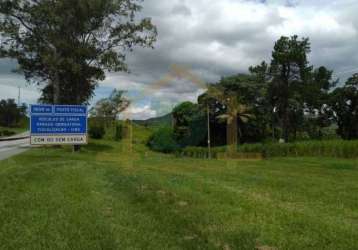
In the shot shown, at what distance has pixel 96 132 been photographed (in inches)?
2677

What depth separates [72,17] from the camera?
111 feet

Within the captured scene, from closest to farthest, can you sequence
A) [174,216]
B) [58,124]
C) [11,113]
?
1. [174,216]
2. [58,124]
3. [11,113]

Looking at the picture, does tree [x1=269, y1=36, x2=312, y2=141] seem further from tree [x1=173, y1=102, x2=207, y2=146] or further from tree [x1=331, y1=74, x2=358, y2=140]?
tree [x1=173, y1=102, x2=207, y2=146]

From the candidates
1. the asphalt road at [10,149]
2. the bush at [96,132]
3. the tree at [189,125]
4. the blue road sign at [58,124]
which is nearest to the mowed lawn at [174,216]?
the blue road sign at [58,124]

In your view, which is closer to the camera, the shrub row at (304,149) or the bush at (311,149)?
the bush at (311,149)

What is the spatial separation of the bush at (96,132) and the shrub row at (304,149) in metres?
22.6

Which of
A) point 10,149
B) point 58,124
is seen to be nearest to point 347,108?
point 10,149

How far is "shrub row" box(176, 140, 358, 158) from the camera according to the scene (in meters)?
36.0

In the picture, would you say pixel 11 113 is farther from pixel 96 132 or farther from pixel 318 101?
pixel 318 101

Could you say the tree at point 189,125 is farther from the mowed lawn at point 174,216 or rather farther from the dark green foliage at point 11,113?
the dark green foliage at point 11,113

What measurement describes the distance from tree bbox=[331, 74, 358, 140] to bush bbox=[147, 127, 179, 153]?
77.6 ft

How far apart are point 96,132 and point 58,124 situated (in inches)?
1924

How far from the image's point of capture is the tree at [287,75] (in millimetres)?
66312

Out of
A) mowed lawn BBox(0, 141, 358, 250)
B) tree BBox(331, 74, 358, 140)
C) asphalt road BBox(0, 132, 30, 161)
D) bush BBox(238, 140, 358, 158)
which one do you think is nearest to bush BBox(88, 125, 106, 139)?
asphalt road BBox(0, 132, 30, 161)
